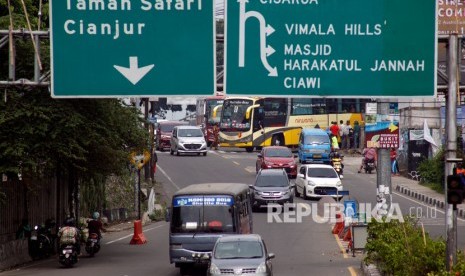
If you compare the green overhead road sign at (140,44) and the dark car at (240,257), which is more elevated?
the green overhead road sign at (140,44)

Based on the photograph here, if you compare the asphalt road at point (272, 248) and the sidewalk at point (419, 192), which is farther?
the sidewalk at point (419, 192)

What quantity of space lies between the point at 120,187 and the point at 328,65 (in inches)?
1223

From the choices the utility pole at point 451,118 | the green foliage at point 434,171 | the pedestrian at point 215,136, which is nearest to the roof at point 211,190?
the utility pole at point 451,118

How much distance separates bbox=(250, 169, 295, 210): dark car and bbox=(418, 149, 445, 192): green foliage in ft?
33.6

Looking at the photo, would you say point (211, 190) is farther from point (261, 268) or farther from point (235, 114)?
point (235, 114)

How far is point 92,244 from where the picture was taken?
31.2 metres

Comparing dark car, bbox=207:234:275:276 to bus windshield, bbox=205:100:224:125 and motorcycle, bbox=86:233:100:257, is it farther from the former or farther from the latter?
bus windshield, bbox=205:100:224:125

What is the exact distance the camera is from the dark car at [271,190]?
42.3m

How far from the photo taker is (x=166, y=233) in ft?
127

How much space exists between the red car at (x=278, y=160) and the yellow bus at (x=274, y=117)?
1519cm

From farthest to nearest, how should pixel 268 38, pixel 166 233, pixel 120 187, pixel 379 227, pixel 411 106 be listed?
1. pixel 411 106
2. pixel 120 187
3. pixel 166 233
4. pixel 379 227
5. pixel 268 38

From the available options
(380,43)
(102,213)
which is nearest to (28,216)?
(102,213)

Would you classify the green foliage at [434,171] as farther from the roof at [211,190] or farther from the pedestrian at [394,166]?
the roof at [211,190]

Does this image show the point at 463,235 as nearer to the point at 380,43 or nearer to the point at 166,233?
the point at 166,233
